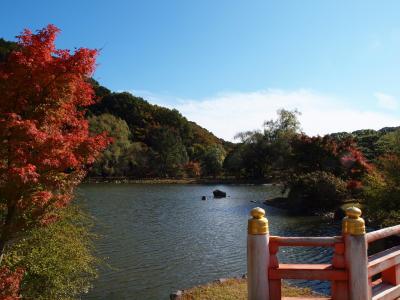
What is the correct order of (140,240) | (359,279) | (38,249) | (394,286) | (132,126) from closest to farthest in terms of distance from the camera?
1. (359,279)
2. (394,286)
3. (38,249)
4. (140,240)
5. (132,126)

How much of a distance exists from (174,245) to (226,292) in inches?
397

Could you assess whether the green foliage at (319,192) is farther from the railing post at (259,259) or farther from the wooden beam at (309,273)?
the railing post at (259,259)

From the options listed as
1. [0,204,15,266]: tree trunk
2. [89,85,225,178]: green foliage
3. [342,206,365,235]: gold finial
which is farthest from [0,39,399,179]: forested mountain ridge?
[342,206,365,235]: gold finial

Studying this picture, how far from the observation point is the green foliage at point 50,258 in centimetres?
1113

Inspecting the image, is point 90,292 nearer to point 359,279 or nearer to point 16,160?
point 16,160

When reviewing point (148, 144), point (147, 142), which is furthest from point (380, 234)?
point (147, 142)

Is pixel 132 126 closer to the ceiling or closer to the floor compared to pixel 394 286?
closer to the ceiling

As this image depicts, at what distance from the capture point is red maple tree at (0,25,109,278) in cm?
743

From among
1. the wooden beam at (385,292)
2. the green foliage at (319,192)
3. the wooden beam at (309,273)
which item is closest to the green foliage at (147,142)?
the green foliage at (319,192)

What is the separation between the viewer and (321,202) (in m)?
35.6

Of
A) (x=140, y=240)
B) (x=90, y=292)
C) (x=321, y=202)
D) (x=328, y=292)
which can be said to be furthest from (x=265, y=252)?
(x=321, y=202)

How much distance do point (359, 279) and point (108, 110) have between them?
96.4 metres

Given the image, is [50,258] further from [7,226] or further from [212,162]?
[212,162]

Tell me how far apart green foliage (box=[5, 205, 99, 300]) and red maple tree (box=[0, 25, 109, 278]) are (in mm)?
2799
